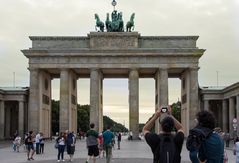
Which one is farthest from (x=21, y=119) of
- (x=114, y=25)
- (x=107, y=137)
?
(x=107, y=137)

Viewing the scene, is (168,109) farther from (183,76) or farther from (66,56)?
(183,76)

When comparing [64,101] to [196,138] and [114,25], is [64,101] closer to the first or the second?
[114,25]

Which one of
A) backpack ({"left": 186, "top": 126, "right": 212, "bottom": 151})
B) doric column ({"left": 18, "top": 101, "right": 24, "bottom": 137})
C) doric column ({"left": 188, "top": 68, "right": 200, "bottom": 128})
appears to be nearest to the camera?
backpack ({"left": 186, "top": 126, "right": 212, "bottom": 151})

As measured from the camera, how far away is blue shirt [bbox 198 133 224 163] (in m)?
8.38

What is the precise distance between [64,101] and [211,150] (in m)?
78.8

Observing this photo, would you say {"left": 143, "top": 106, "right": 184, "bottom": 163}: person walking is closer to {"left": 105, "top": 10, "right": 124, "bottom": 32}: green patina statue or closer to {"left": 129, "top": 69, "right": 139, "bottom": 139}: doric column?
{"left": 129, "top": 69, "right": 139, "bottom": 139}: doric column

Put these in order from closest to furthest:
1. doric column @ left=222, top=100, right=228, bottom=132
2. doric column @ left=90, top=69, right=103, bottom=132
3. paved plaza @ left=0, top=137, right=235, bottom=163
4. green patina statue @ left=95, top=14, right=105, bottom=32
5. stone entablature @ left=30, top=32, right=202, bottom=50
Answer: paved plaza @ left=0, top=137, right=235, bottom=163 < stone entablature @ left=30, top=32, right=202, bottom=50 < doric column @ left=90, top=69, right=103, bottom=132 < green patina statue @ left=95, top=14, right=105, bottom=32 < doric column @ left=222, top=100, right=228, bottom=132

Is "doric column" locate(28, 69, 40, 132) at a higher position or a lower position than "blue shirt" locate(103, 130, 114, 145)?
higher

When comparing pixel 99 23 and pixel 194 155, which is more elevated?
pixel 99 23

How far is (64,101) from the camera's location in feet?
284

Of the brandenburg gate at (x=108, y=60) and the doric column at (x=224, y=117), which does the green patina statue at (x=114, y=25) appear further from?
the doric column at (x=224, y=117)

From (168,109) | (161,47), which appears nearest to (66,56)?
(161,47)

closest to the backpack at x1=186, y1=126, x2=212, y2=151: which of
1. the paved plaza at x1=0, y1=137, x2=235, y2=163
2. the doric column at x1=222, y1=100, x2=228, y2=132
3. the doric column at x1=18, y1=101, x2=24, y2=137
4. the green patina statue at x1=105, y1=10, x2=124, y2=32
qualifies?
the paved plaza at x1=0, y1=137, x2=235, y2=163

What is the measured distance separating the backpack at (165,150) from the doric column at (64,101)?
3068 inches
